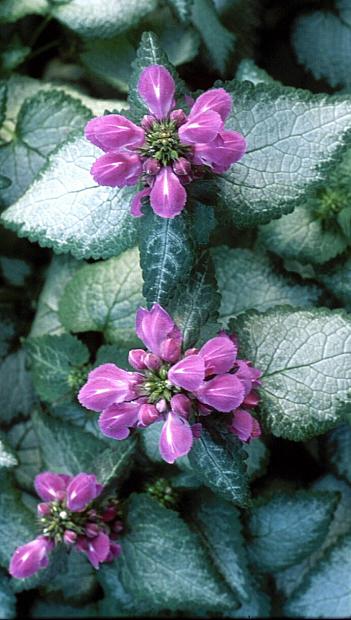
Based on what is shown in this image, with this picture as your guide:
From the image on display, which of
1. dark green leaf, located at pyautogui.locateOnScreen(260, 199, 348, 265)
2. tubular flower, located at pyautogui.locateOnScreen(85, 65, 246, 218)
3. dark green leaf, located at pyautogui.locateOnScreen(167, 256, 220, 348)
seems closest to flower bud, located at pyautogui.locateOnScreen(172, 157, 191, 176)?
tubular flower, located at pyautogui.locateOnScreen(85, 65, 246, 218)

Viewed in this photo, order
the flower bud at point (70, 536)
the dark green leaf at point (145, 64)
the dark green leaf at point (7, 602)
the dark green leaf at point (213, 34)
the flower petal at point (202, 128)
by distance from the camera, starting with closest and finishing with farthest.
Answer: the flower petal at point (202, 128) → the dark green leaf at point (145, 64) → the flower bud at point (70, 536) → the dark green leaf at point (7, 602) → the dark green leaf at point (213, 34)

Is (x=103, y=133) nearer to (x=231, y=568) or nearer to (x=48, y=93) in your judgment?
(x=48, y=93)

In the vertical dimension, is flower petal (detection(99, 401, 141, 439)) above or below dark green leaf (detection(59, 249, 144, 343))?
above

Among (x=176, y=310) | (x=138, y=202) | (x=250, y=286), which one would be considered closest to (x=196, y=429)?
(x=176, y=310)

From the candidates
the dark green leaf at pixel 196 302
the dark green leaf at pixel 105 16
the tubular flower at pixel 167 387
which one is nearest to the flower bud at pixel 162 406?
the tubular flower at pixel 167 387

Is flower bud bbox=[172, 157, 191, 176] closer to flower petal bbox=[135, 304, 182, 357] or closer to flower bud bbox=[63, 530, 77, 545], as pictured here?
flower petal bbox=[135, 304, 182, 357]

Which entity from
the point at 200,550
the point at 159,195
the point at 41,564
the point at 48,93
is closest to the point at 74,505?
the point at 41,564

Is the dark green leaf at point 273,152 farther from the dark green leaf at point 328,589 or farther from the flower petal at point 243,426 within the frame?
the dark green leaf at point 328,589
